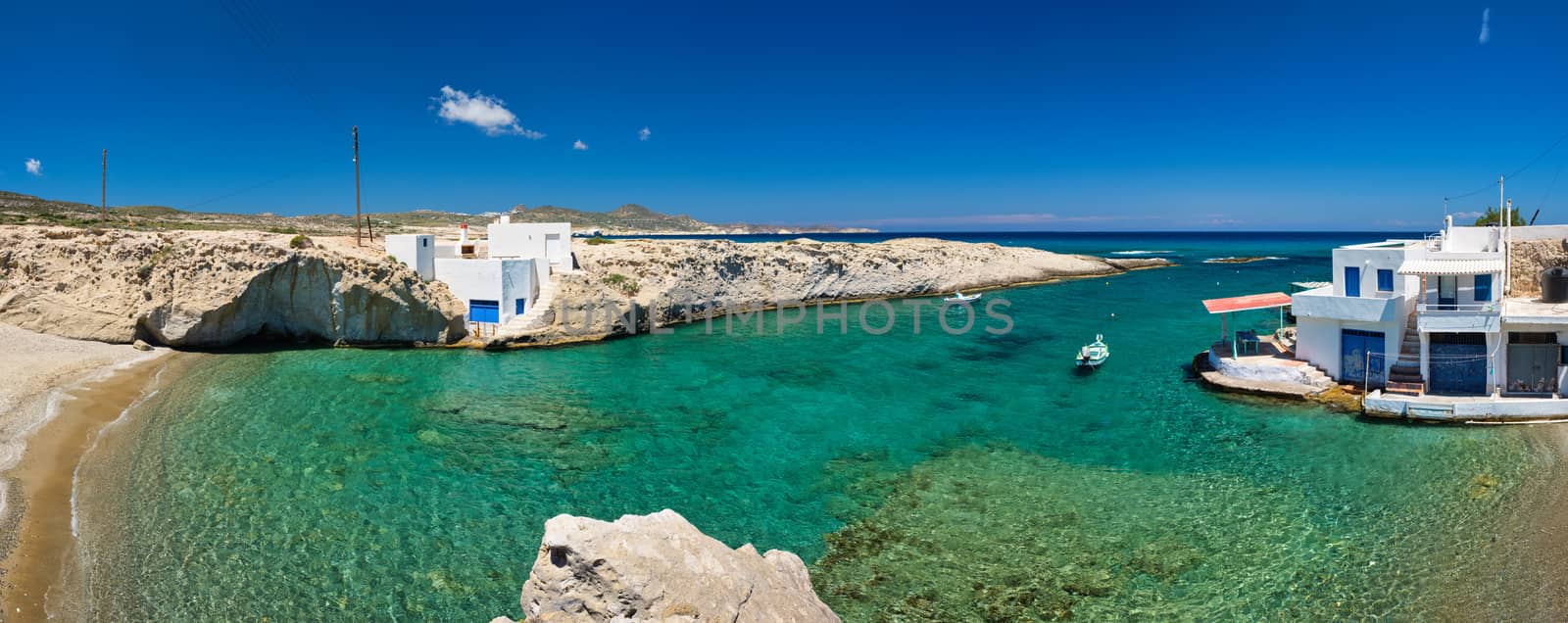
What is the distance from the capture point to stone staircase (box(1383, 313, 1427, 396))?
2105 cm

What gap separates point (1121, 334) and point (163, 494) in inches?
1468

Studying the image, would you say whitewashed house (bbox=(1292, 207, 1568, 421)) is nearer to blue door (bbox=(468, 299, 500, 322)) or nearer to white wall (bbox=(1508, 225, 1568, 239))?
white wall (bbox=(1508, 225, 1568, 239))

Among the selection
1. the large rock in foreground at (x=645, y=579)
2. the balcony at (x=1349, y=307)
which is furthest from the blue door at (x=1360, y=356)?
the large rock in foreground at (x=645, y=579)

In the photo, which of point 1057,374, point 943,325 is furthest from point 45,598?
point 943,325

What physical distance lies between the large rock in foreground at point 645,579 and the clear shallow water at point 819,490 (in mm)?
4145

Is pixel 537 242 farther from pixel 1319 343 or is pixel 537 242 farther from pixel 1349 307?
pixel 1349 307

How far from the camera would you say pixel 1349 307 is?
74.0 feet

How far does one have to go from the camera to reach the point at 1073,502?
578 inches

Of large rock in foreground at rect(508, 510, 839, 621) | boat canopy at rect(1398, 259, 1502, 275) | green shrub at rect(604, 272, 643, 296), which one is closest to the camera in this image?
large rock in foreground at rect(508, 510, 839, 621)

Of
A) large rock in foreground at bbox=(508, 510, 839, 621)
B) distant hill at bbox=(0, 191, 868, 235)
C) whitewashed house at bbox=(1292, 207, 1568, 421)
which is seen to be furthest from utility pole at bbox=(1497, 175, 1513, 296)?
distant hill at bbox=(0, 191, 868, 235)

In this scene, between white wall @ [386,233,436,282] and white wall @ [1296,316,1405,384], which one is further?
white wall @ [386,233,436,282]

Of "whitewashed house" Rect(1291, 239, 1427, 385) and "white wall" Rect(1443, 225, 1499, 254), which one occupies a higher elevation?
"white wall" Rect(1443, 225, 1499, 254)

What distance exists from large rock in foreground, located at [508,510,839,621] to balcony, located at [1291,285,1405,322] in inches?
900

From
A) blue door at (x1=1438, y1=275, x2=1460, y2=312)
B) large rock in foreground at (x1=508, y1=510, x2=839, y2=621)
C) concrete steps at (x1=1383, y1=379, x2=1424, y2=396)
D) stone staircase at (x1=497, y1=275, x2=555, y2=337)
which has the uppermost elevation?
blue door at (x1=1438, y1=275, x2=1460, y2=312)
